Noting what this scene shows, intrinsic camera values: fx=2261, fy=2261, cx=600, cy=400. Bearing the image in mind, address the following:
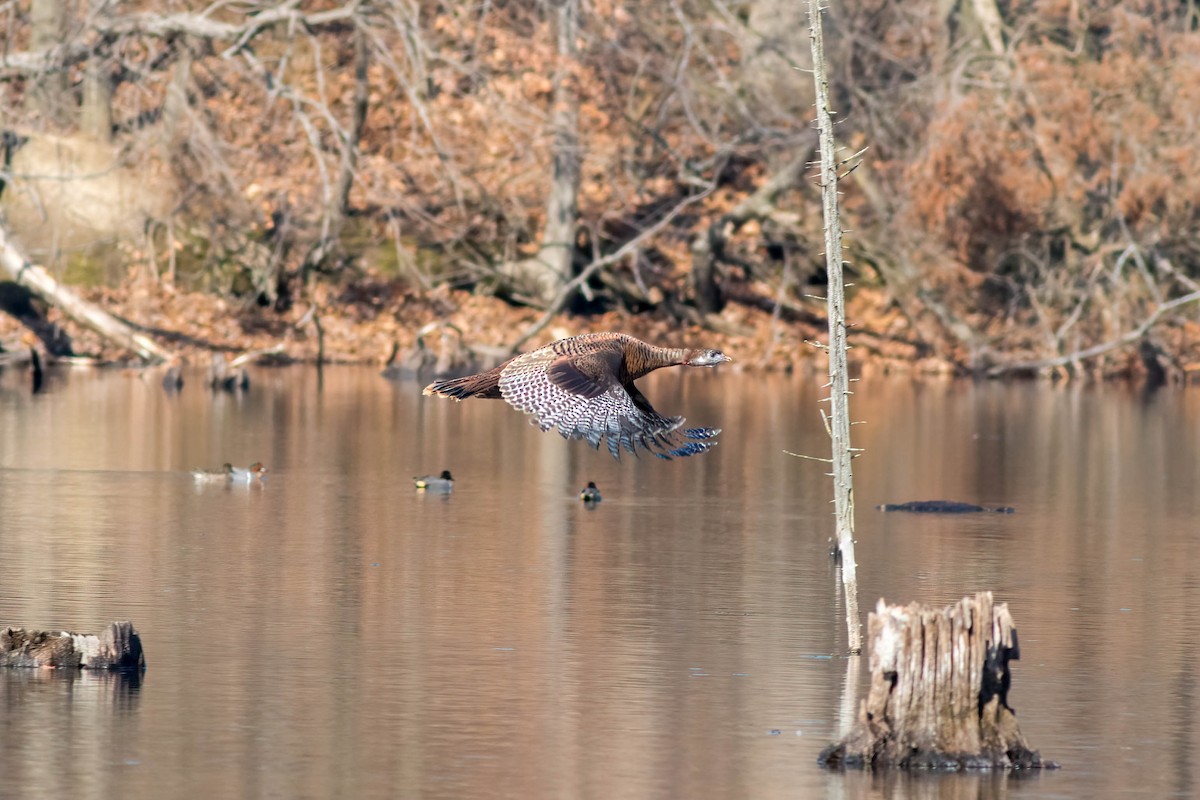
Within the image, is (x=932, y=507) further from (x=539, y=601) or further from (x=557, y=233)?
(x=557, y=233)

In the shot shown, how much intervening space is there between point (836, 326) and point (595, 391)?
1.63 m

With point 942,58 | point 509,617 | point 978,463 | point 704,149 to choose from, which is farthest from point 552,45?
point 509,617

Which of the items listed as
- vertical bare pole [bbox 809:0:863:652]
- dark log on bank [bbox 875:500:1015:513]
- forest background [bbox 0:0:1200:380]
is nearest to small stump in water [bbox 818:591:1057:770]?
vertical bare pole [bbox 809:0:863:652]

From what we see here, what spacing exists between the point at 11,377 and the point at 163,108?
563 centimetres

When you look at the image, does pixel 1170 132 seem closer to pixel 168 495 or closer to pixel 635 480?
pixel 635 480

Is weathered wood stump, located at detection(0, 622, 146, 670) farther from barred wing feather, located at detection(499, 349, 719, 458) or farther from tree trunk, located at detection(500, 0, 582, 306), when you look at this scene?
tree trunk, located at detection(500, 0, 582, 306)

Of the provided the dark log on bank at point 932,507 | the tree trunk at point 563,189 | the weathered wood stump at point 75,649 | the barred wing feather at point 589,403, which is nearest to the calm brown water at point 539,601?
the weathered wood stump at point 75,649

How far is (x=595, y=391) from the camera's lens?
45.0 ft

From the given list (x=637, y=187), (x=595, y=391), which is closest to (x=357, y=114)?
(x=637, y=187)

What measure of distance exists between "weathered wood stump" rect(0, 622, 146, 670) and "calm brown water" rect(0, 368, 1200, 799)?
6.9 inches

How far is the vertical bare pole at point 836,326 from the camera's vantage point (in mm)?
14039

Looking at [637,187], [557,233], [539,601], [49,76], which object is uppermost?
[49,76]

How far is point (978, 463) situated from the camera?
28922 mm

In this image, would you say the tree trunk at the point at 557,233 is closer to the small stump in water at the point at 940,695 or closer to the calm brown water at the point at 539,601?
the calm brown water at the point at 539,601
